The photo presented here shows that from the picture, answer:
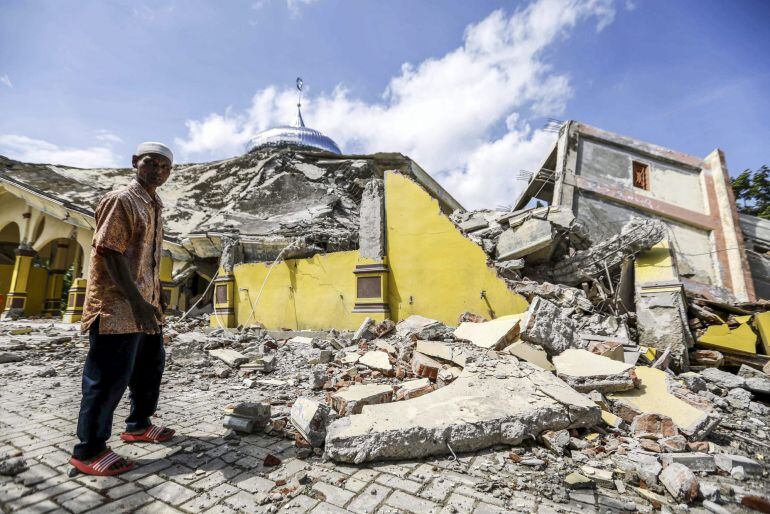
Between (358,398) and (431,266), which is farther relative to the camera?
(431,266)

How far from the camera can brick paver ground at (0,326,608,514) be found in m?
1.61

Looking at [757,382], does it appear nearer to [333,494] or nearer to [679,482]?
[679,482]

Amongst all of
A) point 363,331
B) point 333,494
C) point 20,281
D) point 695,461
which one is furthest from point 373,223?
point 20,281

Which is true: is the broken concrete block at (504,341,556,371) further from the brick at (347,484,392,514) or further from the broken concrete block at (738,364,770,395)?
the broken concrete block at (738,364,770,395)

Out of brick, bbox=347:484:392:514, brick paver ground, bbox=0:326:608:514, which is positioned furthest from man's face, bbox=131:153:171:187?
brick, bbox=347:484:392:514

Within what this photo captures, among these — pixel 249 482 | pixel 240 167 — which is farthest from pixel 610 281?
pixel 240 167

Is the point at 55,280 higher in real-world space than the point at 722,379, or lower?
higher

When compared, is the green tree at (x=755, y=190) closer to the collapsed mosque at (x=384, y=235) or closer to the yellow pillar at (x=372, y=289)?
the collapsed mosque at (x=384, y=235)

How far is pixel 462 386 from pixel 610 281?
11.4 feet

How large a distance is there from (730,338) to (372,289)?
481 centimetres

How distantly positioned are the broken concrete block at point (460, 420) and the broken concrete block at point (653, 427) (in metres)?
0.36

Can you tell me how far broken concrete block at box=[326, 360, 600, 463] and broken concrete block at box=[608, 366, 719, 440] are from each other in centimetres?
60

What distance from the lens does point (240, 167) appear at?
1727 cm

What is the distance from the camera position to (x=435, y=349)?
12.5 ft
